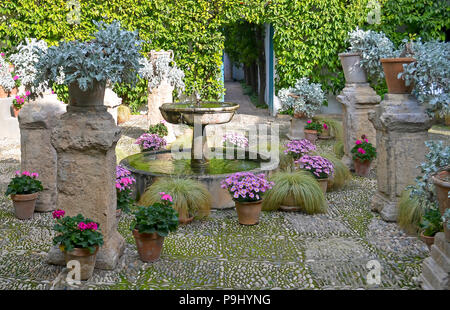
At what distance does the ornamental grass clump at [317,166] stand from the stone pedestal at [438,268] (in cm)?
263

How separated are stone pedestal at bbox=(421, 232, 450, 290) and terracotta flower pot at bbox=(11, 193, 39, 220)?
4.19 m

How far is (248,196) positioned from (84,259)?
6.72 ft

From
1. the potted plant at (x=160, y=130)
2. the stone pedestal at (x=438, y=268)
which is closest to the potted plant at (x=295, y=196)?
the stone pedestal at (x=438, y=268)

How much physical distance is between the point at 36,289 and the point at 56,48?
192cm

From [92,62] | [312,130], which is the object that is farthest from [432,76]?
[312,130]

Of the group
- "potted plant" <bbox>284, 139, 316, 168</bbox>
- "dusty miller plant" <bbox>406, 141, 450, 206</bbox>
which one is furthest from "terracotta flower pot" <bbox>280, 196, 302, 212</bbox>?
"dusty miller plant" <bbox>406, 141, 450, 206</bbox>

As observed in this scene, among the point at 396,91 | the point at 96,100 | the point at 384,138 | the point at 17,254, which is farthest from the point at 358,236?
the point at 17,254

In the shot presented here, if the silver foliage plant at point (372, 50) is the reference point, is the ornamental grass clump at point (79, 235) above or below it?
below

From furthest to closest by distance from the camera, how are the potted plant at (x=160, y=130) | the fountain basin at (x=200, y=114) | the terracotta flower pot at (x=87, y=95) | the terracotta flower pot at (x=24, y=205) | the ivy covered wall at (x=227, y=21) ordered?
1. the ivy covered wall at (x=227, y=21)
2. the potted plant at (x=160, y=130)
3. the fountain basin at (x=200, y=114)
4. the terracotta flower pot at (x=24, y=205)
5. the terracotta flower pot at (x=87, y=95)

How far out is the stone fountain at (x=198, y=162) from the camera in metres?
6.19

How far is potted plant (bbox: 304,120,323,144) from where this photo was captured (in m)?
10.2

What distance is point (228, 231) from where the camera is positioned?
539cm

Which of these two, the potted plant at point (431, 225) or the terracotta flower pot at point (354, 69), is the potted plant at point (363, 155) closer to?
the terracotta flower pot at point (354, 69)

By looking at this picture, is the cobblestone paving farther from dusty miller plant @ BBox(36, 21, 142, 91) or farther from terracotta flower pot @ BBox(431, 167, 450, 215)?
dusty miller plant @ BBox(36, 21, 142, 91)
